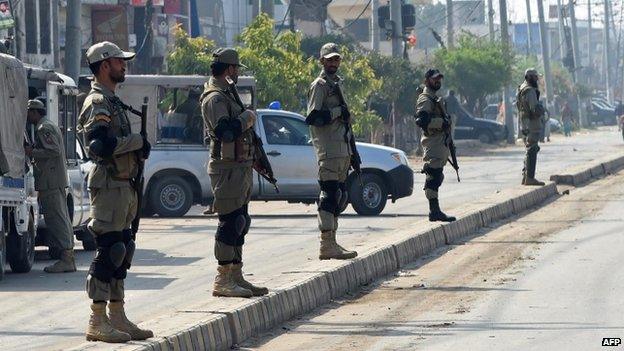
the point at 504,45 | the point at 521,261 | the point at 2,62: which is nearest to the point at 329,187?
the point at 521,261

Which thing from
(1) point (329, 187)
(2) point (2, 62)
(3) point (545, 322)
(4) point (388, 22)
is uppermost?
(4) point (388, 22)

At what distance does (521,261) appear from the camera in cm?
1538

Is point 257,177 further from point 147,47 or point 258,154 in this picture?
point 147,47

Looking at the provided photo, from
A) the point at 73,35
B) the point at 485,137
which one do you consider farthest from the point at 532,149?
the point at 485,137

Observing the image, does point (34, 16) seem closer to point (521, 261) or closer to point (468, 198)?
point (468, 198)

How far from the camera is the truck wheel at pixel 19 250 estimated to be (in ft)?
49.5

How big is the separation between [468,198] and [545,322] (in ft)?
52.7

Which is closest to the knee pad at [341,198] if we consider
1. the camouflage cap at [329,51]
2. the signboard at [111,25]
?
the camouflage cap at [329,51]

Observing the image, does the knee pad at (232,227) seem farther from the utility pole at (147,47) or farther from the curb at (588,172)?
the utility pole at (147,47)

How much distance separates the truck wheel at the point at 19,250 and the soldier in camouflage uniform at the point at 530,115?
1185 centimetres

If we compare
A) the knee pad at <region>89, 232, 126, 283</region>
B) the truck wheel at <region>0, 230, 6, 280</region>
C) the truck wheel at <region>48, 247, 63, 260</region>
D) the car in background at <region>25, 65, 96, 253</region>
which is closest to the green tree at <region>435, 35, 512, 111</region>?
the car in background at <region>25, 65, 96, 253</region>

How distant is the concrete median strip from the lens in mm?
9531

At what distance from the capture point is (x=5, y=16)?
1093 inches

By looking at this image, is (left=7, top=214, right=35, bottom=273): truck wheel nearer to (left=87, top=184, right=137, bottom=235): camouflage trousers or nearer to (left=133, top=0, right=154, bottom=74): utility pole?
(left=87, top=184, right=137, bottom=235): camouflage trousers
